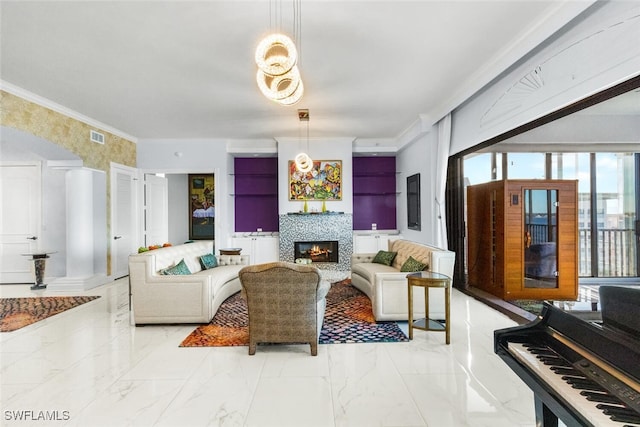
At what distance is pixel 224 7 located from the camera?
8.59 feet

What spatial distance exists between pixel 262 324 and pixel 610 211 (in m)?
6.36

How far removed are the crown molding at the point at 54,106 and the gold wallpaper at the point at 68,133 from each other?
5 centimetres

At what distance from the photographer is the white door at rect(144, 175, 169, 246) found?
23.3ft

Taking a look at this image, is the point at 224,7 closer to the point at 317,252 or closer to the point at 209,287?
the point at 209,287

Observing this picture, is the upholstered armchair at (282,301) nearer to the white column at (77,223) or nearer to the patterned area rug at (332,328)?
the patterned area rug at (332,328)

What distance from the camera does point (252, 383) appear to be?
2.44 m

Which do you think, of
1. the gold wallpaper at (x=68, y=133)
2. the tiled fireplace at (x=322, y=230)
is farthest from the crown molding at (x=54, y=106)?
the tiled fireplace at (x=322, y=230)

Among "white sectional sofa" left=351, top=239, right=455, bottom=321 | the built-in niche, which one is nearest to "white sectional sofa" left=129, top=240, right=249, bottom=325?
"white sectional sofa" left=351, top=239, right=455, bottom=321

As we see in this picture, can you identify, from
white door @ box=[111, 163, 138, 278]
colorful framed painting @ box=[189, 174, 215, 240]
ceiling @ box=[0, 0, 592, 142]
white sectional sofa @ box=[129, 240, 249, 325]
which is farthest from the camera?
colorful framed painting @ box=[189, 174, 215, 240]

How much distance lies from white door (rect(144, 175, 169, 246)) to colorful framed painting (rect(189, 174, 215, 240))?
176 cm

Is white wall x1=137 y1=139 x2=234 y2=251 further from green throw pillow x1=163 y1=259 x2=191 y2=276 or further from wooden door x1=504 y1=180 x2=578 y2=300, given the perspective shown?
wooden door x1=504 y1=180 x2=578 y2=300

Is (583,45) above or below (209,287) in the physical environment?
above

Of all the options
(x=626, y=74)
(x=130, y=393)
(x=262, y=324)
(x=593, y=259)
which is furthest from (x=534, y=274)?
(x=130, y=393)

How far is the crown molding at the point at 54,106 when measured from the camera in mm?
4193
